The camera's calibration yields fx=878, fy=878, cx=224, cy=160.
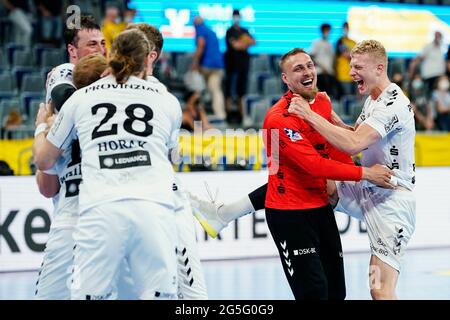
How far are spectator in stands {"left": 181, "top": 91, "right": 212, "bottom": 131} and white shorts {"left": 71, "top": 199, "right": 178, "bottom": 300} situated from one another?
355 inches

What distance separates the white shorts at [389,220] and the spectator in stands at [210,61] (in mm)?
9314

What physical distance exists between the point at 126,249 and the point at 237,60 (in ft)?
38.3

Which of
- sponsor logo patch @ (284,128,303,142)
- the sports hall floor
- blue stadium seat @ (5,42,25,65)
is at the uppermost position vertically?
blue stadium seat @ (5,42,25,65)

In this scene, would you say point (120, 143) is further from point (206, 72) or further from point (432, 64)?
point (432, 64)

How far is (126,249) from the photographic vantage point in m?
4.94

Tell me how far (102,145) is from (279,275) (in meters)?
6.00

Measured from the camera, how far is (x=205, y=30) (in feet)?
52.9

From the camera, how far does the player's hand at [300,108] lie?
6.29 meters

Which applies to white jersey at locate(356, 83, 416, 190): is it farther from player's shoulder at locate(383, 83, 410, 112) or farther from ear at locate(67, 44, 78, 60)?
ear at locate(67, 44, 78, 60)

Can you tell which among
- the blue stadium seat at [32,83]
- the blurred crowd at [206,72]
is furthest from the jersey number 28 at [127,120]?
the blue stadium seat at [32,83]

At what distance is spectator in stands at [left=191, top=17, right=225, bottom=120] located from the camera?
15984 mm

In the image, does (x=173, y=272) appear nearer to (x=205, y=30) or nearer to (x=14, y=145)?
(x=14, y=145)

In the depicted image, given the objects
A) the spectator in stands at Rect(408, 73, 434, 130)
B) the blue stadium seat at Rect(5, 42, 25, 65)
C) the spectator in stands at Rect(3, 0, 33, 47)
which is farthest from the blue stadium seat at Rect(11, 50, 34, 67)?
the spectator in stands at Rect(408, 73, 434, 130)

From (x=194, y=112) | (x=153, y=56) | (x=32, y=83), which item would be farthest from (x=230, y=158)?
(x=153, y=56)
